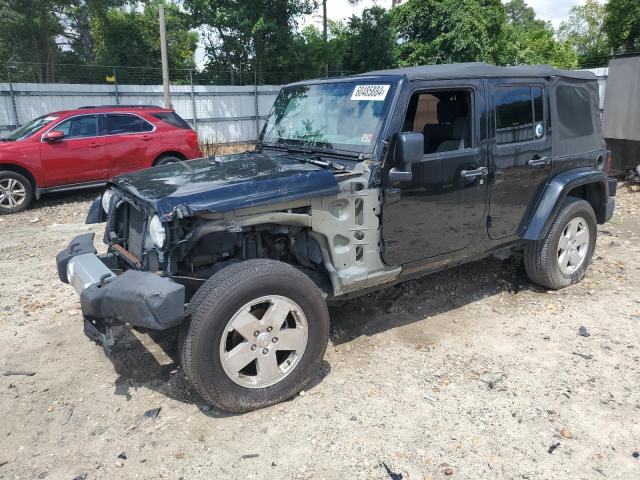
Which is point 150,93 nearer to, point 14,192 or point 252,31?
point 252,31

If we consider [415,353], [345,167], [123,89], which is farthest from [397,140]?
[123,89]

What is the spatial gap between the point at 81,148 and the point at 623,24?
28321mm

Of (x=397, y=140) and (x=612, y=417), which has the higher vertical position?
(x=397, y=140)

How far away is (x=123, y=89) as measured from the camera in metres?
16.9

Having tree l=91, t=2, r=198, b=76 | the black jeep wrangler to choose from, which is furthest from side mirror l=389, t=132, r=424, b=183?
tree l=91, t=2, r=198, b=76

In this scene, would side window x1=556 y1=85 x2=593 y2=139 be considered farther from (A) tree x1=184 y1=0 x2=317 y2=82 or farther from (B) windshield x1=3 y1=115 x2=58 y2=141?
(A) tree x1=184 y1=0 x2=317 y2=82

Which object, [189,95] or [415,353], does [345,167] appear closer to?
[415,353]

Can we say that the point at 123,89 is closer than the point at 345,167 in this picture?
No

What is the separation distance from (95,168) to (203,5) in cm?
1065

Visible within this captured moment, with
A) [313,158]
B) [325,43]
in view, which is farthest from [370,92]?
[325,43]

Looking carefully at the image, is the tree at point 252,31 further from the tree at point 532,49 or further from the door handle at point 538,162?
the door handle at point 538,162

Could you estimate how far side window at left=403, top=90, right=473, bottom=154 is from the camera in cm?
411

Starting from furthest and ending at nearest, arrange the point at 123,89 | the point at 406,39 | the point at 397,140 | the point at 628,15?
Result: the point at 628,15 → the point at 406,39 → the point at 123,89 → the point at 397,140

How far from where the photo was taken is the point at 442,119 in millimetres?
4445
